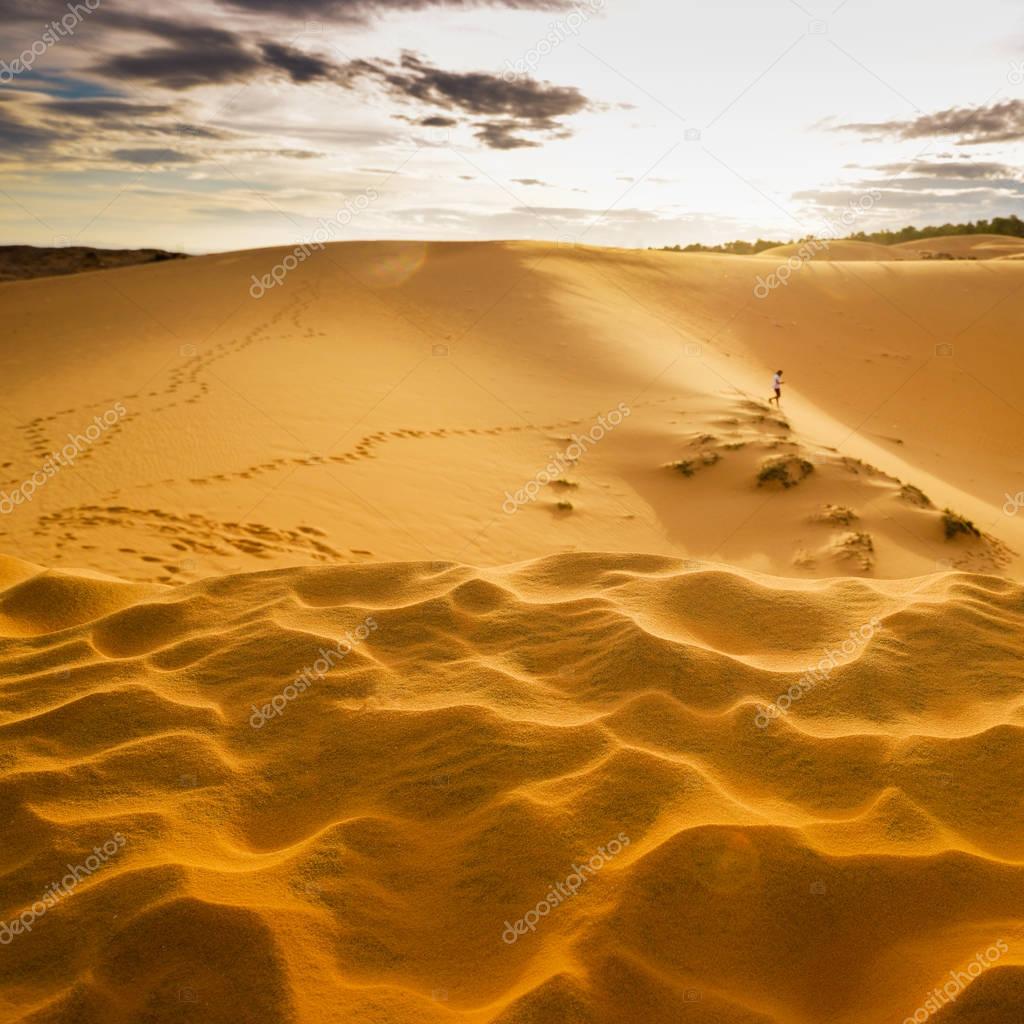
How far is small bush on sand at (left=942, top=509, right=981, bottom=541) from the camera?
24.7ft

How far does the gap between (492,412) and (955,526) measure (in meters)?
5.86

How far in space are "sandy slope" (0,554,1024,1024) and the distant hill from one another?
28.3 metres

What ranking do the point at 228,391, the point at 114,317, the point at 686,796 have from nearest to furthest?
the point at 686,796 < the point at 228,391 < the point at 114,317

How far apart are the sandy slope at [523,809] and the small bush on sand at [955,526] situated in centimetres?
460

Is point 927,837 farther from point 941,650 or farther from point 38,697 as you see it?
point 38,697

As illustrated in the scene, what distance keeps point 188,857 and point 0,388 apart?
10482mm

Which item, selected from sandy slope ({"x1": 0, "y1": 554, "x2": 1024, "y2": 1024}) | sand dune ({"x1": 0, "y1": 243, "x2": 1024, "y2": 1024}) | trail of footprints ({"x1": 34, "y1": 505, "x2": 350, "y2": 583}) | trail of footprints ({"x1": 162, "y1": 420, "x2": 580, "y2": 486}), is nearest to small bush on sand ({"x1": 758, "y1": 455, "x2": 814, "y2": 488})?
sand dune ({"x1": 0, "y1": 243, "x2": 1024, "y2": 1024})

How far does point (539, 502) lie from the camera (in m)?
7.84

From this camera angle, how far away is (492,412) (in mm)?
10547

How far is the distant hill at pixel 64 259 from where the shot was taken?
2712cm

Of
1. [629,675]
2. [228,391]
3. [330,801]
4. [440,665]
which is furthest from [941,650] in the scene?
[228,391]

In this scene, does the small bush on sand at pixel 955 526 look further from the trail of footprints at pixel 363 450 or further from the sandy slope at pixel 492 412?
the trail of footprints at pixel 363 450

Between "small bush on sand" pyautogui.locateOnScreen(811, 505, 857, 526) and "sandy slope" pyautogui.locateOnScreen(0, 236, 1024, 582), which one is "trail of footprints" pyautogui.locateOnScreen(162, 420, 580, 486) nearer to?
"sandy slope" pyautogui.locateOnScreen(0, 236, 1024, 582)

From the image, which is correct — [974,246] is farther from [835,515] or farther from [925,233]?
[835,515]
